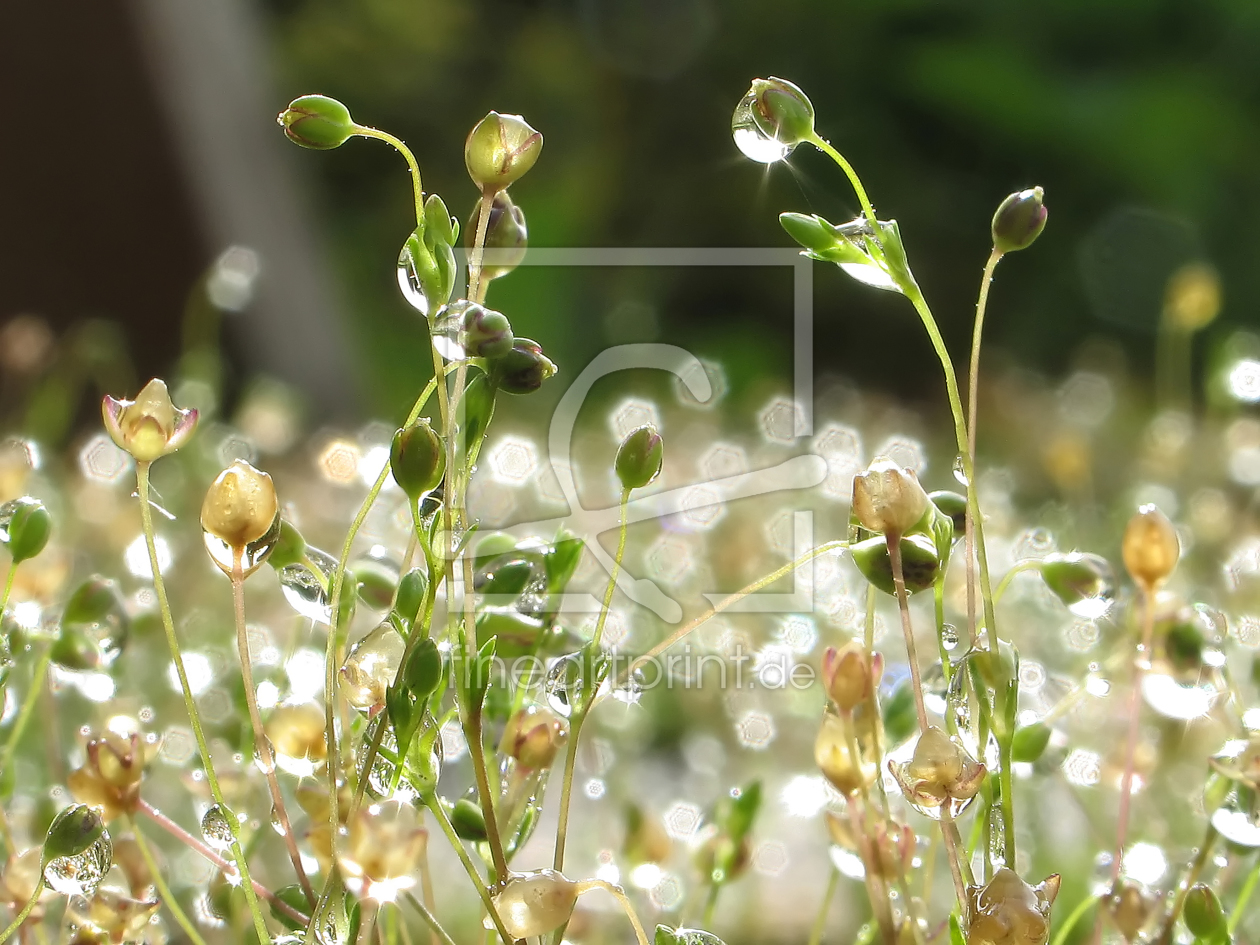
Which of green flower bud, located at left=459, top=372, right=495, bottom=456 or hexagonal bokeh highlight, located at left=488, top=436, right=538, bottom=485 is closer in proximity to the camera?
green flower bud, located at left=459, top=372, right=495, bottom=456

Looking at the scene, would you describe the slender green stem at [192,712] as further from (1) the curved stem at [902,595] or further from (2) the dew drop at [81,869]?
(1) the curved stem at [902,595]

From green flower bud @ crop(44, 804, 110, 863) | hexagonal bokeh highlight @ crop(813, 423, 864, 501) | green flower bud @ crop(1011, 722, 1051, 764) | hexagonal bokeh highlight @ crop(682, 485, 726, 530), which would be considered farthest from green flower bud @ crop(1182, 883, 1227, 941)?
hexagonal bokeh highlight @ crop(682, 485, 726, 530)

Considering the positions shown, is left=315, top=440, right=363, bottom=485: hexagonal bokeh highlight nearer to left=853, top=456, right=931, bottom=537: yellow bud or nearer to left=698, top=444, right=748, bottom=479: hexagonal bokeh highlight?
left=853, top=456, right=931, bottom=537: yellow bud

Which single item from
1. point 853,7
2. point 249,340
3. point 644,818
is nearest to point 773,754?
point 644,818

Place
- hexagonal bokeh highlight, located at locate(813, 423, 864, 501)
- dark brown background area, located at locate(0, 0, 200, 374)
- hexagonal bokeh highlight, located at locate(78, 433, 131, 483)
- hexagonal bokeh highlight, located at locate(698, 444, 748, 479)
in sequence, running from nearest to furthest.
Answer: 1. hexagonal bokeh highlight, located at locate(78, 433, 131, 483)
2. hexagonal bokeh highlight, located at locate(813, 423, 864, 501)
3. hexagonal bokeh highlight, located at locate(698, 444, 748, 479)
4. dark brown background area, located at locate(0, 0, 200, 374)

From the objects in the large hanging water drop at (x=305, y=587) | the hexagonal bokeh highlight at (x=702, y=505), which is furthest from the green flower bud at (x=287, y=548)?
the hexagonal bokeh highlight at (x=702, y=505)

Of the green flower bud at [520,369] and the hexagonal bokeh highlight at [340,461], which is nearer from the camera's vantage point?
the green flower bud at [520,369]
